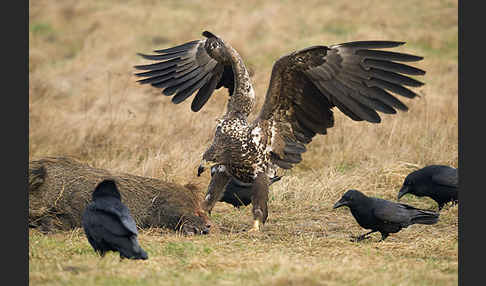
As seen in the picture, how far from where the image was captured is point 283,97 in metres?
7.08

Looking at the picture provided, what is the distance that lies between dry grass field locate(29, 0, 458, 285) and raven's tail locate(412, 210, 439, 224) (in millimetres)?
199

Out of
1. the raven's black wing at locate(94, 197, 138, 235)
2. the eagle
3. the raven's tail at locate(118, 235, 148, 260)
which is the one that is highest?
the eagle

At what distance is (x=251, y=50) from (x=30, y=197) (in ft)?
32.9

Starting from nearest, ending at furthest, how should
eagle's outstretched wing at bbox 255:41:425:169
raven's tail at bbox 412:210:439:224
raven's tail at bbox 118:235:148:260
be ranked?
raven's tail at bbox 118:235:148:260
eagle's outstretched wing at bbox 255:41:425:169
raven's tail at bbox 412:210:439:224

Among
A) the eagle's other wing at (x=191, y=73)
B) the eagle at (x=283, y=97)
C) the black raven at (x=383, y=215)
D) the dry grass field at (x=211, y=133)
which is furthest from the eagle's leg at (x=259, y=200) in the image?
the eagle's other wing at (x=191, y=73)

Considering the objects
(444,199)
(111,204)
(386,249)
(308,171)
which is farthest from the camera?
(308,171)

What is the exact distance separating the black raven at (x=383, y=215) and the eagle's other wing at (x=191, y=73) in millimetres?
2201

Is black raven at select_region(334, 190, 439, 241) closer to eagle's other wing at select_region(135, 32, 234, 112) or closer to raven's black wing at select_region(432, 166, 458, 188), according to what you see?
raven's black wing at select_region(432, 166, 458, 188)

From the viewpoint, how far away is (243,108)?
7.12 m

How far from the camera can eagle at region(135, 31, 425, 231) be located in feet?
21.6

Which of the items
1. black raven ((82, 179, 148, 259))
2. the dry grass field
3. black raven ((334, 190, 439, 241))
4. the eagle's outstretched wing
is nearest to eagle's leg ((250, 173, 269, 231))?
the dry grass field

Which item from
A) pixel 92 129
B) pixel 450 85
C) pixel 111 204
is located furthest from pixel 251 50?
pixel 111 204

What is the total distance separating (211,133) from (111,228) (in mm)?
5141

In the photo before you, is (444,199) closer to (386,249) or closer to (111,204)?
(386,249)
